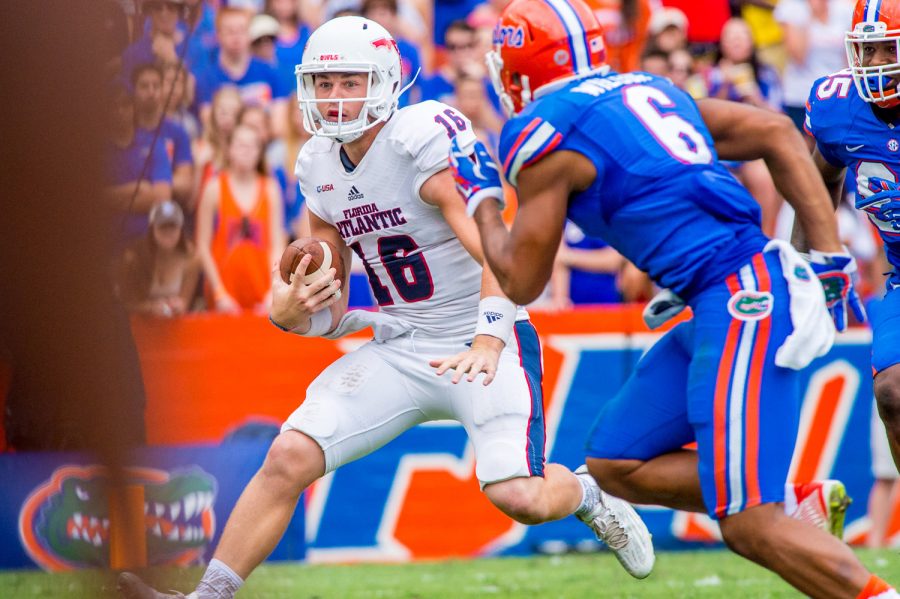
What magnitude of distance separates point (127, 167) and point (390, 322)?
2.79 metres

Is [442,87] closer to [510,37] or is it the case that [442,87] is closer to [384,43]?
[384,43]

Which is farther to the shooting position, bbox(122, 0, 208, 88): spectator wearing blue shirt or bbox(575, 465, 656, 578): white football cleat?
bbox(575, 465, 656, 578): white football cleat

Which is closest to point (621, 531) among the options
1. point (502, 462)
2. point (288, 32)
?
point (502, 462)

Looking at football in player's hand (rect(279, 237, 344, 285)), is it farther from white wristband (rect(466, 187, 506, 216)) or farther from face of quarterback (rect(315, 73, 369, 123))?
white wristband (rect(466, 187, 506, 216))

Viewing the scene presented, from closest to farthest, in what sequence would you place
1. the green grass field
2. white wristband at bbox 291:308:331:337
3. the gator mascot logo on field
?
the gator mascot logo on field
white wristband at bbox 291:308:331:337
the green grass field

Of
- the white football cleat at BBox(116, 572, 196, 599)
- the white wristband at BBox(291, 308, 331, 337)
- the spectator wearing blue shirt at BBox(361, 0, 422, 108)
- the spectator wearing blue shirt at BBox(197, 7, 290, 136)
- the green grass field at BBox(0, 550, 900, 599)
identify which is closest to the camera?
the white football cleat at BBox(116, 572, 196, 599)

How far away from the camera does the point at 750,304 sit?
3.60 meters

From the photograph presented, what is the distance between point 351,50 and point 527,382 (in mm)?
1266

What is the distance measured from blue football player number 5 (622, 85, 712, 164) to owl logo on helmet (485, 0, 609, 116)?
16 centimetres

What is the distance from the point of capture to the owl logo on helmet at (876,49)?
14.4 feet

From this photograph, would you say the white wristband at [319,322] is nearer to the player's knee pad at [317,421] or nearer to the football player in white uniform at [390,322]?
the football player in white uniform at [390,322]

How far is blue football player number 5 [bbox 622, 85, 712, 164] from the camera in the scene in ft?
11.9

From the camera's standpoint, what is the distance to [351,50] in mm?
4492

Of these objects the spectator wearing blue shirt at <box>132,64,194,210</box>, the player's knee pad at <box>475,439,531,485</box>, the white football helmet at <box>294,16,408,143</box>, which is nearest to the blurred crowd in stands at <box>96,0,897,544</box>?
the white football helmet at <box>294,16,408,143</box>
